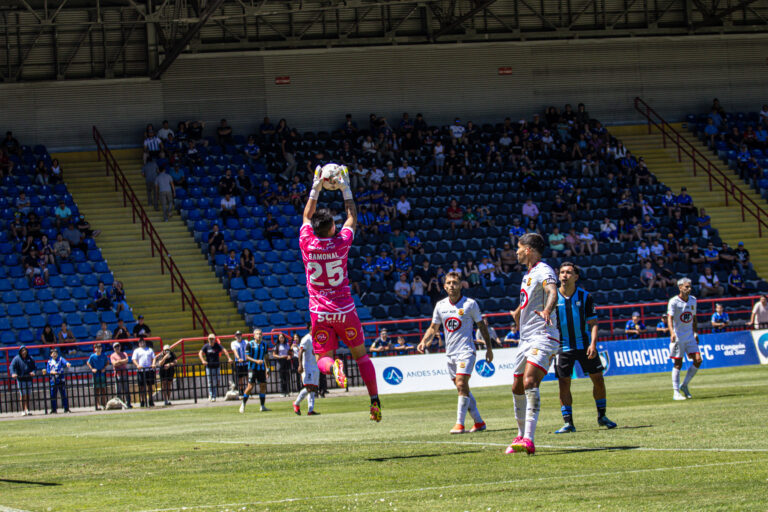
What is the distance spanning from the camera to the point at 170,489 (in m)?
9.16


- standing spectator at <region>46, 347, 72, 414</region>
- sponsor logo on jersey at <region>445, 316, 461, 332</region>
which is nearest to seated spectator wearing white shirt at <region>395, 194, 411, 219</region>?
standing spectator at <region>46, 347, 72, 414</region>

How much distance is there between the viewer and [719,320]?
32.6 metres

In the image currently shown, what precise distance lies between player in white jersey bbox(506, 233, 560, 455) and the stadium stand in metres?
21.2

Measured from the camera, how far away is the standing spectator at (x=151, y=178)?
123ft

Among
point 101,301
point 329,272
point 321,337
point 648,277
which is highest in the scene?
point 101,301

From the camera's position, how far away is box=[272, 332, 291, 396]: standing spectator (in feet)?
97.3

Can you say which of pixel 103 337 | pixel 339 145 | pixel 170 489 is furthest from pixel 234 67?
pixel 170 489

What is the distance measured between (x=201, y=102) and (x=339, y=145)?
572 cm

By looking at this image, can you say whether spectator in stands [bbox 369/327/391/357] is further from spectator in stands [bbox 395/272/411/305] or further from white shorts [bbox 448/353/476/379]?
white shorts [bbox 448/353/476/379]

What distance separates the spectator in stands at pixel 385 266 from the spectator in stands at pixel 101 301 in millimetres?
8514

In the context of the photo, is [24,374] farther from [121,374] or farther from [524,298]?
[524,298]

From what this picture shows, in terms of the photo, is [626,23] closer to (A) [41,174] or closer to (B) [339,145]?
(B) [339,145]

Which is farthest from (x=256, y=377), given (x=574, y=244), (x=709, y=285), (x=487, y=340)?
(x=709, y=285)

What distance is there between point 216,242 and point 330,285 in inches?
971
